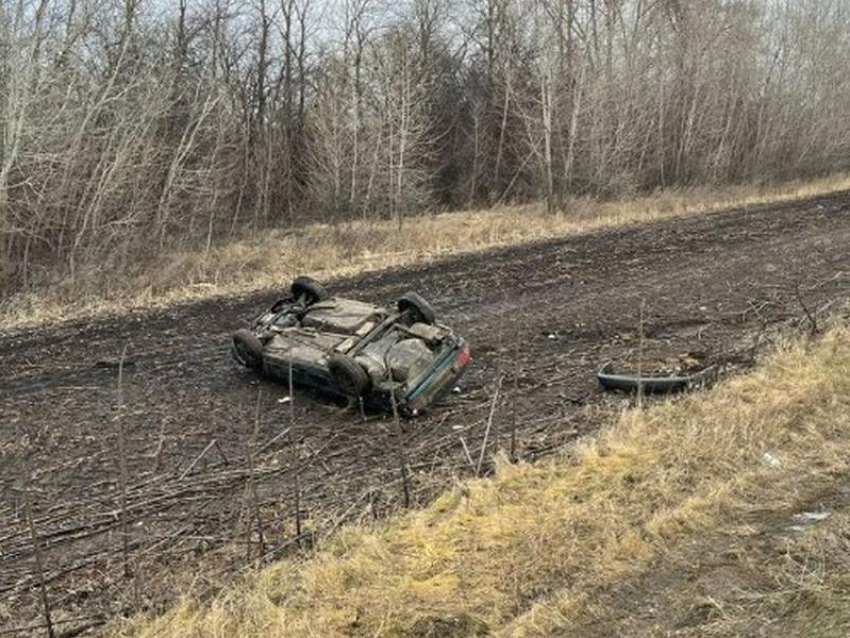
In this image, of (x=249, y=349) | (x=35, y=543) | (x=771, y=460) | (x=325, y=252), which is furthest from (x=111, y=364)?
(x=325, y=252)

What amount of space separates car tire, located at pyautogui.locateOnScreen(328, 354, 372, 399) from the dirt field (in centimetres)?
26

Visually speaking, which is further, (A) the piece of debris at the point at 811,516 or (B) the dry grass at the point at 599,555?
(A) the piece of debris at the point at 811,516

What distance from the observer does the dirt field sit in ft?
13.9

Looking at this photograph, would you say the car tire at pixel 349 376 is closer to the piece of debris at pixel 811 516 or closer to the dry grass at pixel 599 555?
the dry grass at pixel 599 555

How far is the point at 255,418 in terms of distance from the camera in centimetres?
531

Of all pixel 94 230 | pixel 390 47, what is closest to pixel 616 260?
pixel 94 230

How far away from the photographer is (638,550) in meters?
3.97

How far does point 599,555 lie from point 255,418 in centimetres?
A: 242

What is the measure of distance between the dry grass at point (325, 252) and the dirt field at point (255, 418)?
1.09m

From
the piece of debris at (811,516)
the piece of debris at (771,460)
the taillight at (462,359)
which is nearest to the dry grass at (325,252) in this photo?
the taillight at (462,359)

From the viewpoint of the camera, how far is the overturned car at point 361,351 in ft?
20.0

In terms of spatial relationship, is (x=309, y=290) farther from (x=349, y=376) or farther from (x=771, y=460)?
(x=771, y=460)

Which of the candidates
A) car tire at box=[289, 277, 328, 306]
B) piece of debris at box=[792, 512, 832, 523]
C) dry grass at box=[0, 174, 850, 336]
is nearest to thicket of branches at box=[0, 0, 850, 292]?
dry grass at box=[0, 174, 850, 336]

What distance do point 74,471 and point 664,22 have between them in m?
26.4
